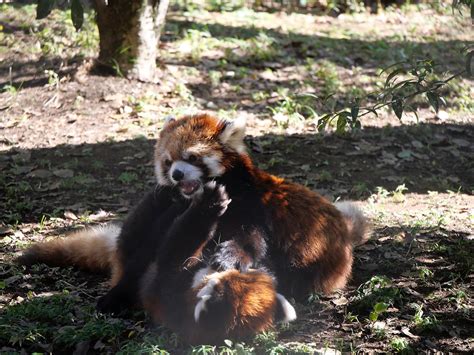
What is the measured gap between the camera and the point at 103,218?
5504 mm

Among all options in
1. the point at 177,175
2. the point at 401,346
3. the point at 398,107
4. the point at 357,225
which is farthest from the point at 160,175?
the point at 401,346

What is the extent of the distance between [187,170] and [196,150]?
16 cm

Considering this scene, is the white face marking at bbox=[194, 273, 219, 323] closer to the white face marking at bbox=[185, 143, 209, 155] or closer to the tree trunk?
the white face marking at bbox=[185, 143, 209, 155]

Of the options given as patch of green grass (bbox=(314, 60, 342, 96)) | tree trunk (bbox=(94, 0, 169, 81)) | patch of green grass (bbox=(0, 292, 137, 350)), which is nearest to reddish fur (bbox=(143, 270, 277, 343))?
patch of green grass (bbox=(0, 292, 137, 350))

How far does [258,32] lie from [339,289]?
601 cm

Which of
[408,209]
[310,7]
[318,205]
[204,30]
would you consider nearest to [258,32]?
[204,30]

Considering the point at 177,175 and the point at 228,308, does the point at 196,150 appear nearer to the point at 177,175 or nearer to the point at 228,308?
the point at 177,175

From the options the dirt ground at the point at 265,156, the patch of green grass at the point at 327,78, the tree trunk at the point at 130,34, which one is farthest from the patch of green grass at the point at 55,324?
the patch of green grass at the point at 327,78

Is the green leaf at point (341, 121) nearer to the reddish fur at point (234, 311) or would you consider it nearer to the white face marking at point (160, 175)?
the reddish fur at point (234, 311)

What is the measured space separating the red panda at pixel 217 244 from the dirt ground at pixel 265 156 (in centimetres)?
13

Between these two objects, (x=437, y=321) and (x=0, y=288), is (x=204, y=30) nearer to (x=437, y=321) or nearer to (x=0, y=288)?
(x=0, y=288)

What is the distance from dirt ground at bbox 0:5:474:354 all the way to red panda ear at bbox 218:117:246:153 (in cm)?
109

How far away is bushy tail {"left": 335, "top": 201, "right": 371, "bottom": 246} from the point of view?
15.5 feet

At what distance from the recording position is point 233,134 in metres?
4.32
